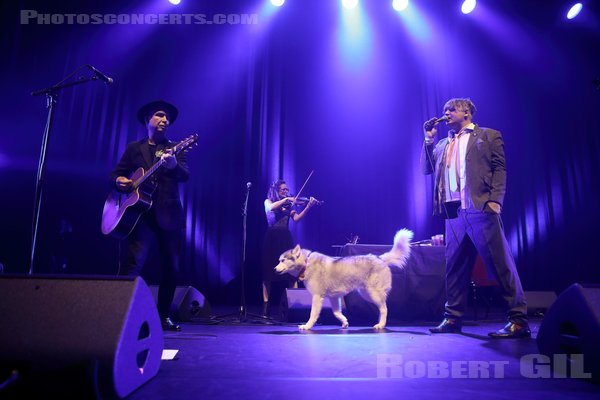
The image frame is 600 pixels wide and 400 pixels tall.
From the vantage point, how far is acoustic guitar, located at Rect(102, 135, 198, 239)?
3508mm

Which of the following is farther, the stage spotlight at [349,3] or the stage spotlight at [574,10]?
the stage spotlight at [349,3]

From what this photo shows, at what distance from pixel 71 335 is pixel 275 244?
4.40 meters

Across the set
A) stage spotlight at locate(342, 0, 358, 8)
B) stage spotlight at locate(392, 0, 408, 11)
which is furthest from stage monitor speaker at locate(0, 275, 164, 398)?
stage spotlight at locate(392, 0, 408, 11)

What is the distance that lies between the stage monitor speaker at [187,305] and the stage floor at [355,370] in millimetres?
1625

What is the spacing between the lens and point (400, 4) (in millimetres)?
8039

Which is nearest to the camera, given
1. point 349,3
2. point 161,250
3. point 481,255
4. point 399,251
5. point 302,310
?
point 481,255

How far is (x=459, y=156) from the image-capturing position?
11.9 feet

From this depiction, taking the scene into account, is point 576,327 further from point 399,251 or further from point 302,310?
point 302,310

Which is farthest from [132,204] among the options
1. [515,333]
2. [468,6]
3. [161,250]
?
[468,6]

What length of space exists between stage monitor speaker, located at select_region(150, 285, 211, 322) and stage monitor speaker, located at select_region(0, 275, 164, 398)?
10.6 ft

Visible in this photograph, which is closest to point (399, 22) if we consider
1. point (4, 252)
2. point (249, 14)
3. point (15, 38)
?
point (249, 14)

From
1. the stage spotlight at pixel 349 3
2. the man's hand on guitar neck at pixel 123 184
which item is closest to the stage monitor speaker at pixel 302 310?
the man's hand on guitar neck at pixel 123 184

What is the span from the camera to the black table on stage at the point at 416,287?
16.5ft

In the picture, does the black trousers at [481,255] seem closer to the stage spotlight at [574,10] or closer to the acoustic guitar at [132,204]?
the acoustic guitar at [132,204]
